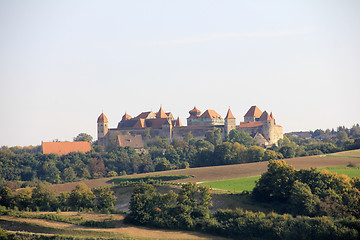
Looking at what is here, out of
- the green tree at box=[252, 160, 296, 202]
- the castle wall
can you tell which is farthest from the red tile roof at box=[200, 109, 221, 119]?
the green tree at box=[252, 160, 296, 202]

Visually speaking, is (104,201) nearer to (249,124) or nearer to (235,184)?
(235,184)

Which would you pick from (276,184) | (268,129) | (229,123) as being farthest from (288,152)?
(276,184)

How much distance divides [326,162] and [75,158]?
4803 centimetres

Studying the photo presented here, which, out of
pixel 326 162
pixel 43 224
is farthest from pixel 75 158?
pixel 43 224

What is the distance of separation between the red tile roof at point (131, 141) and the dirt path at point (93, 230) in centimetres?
6680

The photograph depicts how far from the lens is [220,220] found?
3659 cm

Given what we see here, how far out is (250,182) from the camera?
51.7 m

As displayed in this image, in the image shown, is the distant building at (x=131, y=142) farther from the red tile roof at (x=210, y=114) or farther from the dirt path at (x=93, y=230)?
the dirt path at (x=93, y=230)

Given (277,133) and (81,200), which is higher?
(277,133)

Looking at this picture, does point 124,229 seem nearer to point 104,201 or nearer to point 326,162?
point 104,201

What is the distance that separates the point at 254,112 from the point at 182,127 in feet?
64.5

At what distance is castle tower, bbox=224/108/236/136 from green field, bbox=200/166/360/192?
5522 centimetres

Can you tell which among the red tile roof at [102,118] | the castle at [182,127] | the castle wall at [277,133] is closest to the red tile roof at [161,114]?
the castle at [182,127]

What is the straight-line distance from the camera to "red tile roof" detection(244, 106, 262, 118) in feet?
409
